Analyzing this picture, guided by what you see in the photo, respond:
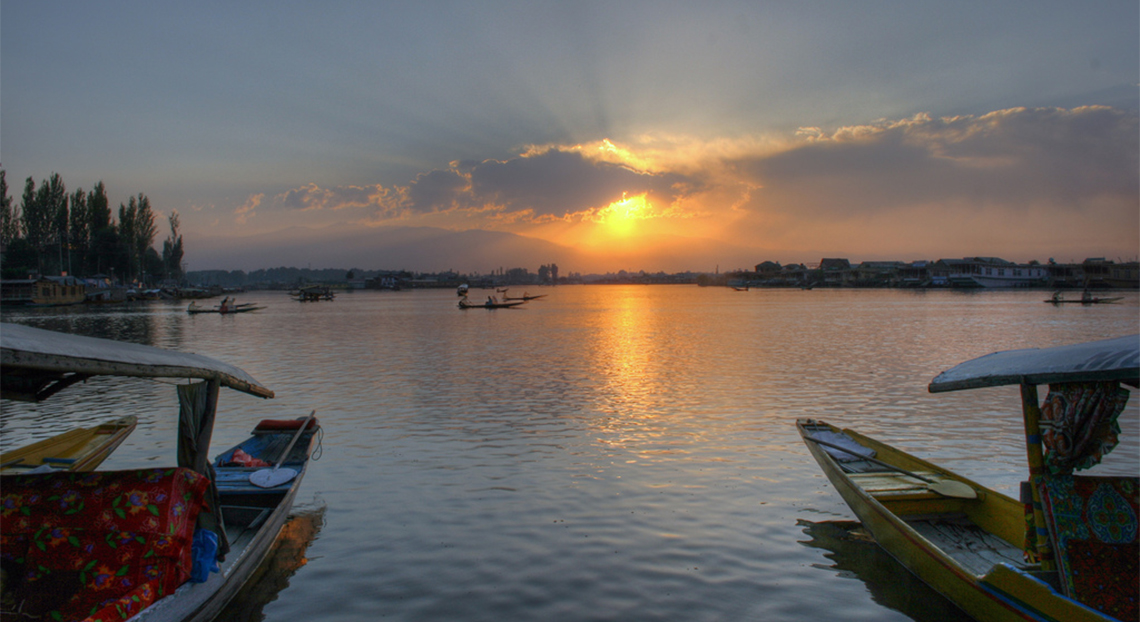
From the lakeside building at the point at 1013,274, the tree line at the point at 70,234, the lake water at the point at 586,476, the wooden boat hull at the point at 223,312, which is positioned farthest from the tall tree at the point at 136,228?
the lakeside building at the point at 1013,274

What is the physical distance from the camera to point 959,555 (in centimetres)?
670

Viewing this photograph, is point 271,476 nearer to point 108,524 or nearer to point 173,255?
point 108,524

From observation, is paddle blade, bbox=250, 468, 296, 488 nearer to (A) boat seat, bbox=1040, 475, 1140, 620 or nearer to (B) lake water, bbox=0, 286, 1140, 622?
(B) lake water, bbox=0, 286, 1140, 622

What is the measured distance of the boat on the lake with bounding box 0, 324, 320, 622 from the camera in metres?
4.97

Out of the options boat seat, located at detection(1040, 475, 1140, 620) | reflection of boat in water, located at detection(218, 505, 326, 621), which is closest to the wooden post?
boat seat, located at detection(1040, 475, 1140, 620)

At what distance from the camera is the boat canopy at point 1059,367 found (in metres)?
4.70

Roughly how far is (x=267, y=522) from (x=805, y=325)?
134 ft

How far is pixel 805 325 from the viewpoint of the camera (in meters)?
42.8

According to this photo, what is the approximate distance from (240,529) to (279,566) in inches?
27.8

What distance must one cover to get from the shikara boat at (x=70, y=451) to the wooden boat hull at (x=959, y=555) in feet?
33.8

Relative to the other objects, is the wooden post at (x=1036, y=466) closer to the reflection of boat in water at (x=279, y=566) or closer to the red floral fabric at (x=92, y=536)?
the reflection of boat in water at (x=279, y=566)

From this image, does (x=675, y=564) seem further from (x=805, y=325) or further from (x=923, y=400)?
(x=805, y=325)

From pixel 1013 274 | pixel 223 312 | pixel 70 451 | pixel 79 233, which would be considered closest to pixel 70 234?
pixel 79 233

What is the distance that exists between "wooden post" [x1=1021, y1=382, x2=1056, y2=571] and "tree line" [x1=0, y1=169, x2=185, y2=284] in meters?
105
